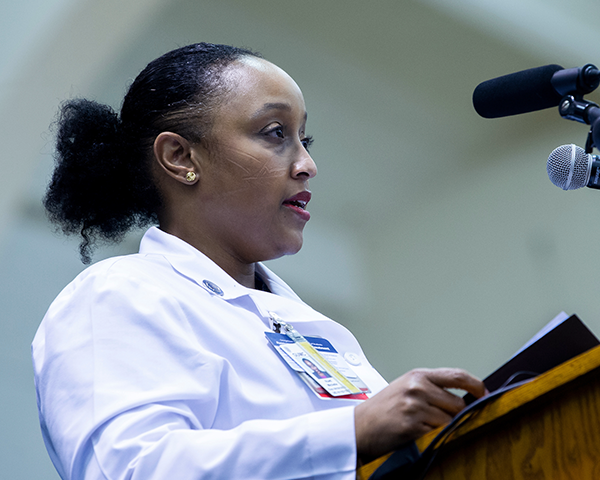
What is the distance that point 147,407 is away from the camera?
78 cm

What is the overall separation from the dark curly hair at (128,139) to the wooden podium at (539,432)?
88 cm

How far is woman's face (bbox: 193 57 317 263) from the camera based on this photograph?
1.25m

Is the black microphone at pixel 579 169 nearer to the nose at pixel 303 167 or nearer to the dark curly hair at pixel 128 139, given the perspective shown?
the nose at pixel 303 167

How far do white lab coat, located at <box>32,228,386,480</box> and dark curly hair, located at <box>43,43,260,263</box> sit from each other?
36cm

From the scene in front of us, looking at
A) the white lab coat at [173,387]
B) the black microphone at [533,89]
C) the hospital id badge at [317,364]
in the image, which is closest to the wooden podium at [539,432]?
the white lab coat at [173,387]

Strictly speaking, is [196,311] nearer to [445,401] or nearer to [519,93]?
[445,401]

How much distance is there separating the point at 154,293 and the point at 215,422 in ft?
0.69

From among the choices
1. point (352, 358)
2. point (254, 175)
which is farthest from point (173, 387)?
point (254, 175)

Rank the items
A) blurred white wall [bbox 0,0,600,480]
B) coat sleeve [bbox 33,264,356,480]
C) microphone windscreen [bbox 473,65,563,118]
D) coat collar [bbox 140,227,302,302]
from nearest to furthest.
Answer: coat sleeve [bbox 33,264,356,480]
microphone windscreen [bbox 473,65,563,118]
coat collar [bbox 140,227,302,302]
blurred white wall [bbox 0,0,600,480]

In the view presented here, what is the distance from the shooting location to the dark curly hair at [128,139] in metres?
1.35

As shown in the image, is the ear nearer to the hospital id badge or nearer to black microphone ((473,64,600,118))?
the hospital id badge

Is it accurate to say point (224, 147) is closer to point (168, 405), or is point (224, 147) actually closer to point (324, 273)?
point (168, 405)

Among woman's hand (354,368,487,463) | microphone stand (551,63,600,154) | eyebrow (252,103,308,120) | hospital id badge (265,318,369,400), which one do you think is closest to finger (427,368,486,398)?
woman's hand (354,368,487,463)

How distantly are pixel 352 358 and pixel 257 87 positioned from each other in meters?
0.59
